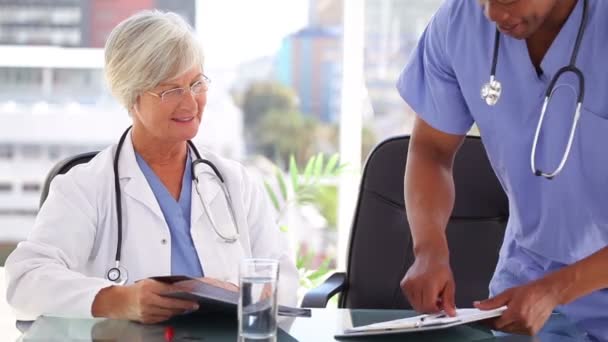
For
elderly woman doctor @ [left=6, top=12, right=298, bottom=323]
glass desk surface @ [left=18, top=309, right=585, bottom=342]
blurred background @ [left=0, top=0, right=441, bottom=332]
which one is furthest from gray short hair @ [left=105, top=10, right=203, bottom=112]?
blurred background @ [left=0, top=0, right=441, bottom=332]

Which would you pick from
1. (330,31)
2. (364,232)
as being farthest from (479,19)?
(330,31)

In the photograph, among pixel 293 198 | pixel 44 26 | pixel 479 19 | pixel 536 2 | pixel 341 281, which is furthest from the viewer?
pixel 44 26

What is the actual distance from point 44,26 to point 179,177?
223 cm

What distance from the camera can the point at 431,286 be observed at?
171cm

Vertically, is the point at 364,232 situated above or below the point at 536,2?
below

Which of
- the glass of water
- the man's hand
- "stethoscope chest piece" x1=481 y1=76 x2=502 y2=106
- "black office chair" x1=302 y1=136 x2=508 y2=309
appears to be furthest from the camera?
"black office chair" x1=302 y1=136 x2=508 y2=309

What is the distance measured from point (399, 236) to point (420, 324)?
0.84m

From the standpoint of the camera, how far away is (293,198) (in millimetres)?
3922

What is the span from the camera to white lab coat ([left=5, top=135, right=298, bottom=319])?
1949mm

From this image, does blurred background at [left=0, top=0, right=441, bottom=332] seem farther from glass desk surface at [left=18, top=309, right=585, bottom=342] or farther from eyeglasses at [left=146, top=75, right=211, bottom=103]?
glass desk surface at [left=18, top=309, right=585, bottom=342]

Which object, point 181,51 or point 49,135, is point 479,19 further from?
point 49,135

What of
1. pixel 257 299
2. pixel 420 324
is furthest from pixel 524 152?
pixel 257 299

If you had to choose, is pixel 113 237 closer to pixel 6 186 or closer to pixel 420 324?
pixel 420 324

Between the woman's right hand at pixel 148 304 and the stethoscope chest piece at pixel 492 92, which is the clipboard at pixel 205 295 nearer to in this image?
the woman's right hand at pixel 148 304
